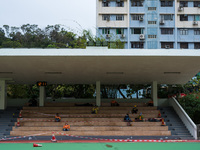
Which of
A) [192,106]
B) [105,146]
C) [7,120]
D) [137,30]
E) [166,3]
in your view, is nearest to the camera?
[105,146]

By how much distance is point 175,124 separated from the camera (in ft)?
62.5

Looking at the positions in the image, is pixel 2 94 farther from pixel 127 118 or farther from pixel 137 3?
pixel 137 3

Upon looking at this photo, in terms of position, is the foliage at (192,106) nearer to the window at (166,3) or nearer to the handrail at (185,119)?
the handrail at (185,119)

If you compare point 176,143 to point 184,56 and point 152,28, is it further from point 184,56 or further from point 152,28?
point 152,28

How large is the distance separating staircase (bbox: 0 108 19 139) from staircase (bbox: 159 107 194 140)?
11.0 metres

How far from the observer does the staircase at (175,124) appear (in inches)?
670

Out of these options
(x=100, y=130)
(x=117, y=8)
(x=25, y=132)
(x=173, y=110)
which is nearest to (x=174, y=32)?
(x=117, y=8)

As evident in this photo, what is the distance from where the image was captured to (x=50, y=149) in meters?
12.6

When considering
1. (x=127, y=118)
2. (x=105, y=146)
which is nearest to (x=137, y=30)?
(x=127, y=118)

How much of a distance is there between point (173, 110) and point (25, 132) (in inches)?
481

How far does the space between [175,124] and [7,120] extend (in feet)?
40.7

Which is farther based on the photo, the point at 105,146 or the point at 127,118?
the point at 127,118

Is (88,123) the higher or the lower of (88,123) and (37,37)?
the lower

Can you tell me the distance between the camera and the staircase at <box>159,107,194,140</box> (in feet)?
55.8
